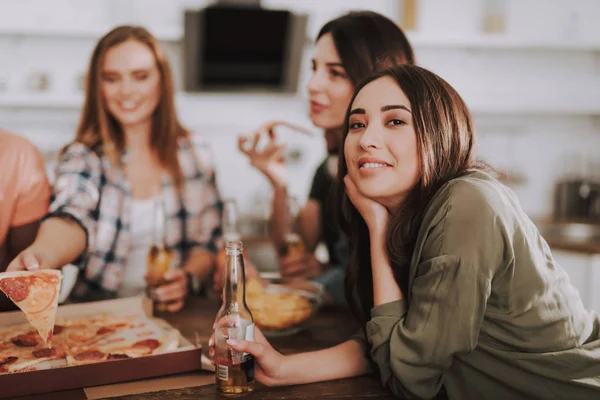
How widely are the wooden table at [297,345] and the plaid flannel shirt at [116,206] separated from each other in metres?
0.41

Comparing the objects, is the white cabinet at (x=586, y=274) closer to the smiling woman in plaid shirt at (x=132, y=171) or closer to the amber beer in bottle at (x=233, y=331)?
the smiling woman in plaid shirt at (x=132, y=171)

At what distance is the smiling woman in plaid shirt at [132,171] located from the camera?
1898 mm

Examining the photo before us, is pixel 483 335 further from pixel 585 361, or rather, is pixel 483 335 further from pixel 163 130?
pixel 163 130

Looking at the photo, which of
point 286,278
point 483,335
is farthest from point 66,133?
point 483,335

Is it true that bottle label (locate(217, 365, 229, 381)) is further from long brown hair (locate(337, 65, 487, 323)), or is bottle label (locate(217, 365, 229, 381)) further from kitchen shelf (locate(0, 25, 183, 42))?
kitchen shelf (locate(0, 25, 183, 42))

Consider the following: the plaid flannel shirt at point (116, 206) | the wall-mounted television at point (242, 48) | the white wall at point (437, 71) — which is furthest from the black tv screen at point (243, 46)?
the plaid flannel shirt at point (116, 206)

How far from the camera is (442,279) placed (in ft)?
3.16

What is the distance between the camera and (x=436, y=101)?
1.09m

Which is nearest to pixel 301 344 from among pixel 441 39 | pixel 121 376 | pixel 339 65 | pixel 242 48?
pixel 121 376

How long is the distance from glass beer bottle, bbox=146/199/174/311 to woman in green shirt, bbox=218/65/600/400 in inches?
19.3

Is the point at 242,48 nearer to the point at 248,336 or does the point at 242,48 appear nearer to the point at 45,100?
the point at 45,100

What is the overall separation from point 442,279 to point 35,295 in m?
0.71

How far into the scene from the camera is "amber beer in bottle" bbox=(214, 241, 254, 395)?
97cm

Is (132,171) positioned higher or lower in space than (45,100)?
lower
